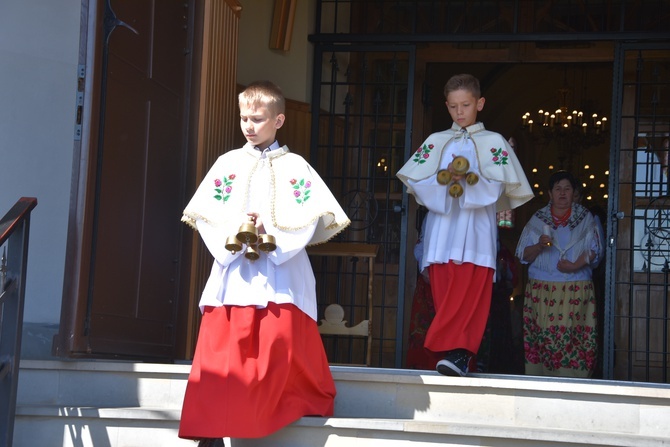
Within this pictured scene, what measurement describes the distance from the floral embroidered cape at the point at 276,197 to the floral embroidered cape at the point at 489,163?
36.8 inches

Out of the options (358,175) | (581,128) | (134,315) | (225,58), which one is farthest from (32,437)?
(581,128)

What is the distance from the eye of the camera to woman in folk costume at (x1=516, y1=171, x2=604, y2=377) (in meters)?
6.86

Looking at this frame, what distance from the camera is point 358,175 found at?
7402mm

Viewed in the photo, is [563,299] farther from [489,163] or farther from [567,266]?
[489,163]

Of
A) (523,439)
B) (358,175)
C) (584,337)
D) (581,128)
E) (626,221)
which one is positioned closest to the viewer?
(523,439)

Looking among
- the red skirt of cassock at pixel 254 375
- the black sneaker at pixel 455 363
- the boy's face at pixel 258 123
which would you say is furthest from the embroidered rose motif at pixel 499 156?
the red skirt of cassock at pixel 254 375

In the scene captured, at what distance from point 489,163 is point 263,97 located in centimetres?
131

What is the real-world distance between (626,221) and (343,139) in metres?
2.17

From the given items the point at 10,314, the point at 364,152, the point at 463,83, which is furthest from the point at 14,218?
the point at 364,152

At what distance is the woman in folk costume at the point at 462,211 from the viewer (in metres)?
5.14

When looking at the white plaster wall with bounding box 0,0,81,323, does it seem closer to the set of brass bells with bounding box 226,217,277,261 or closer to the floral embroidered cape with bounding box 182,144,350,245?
the floral embroidered cape with bounding box 182,144,350,245

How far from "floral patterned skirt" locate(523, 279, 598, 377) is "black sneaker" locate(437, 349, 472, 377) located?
6.32 feet

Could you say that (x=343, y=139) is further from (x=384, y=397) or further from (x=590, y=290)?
(x=384, y=397)

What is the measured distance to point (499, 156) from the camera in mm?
5336
